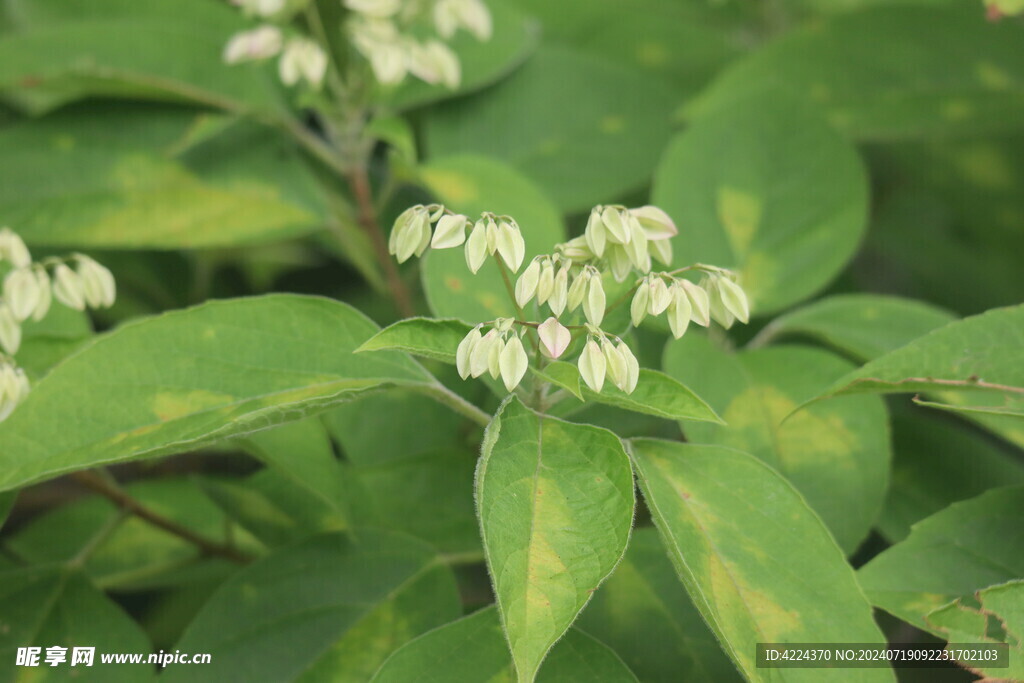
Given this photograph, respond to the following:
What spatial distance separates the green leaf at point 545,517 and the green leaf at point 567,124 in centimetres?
61

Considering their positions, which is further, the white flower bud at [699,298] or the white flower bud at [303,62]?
the white flower bud at [303,62]

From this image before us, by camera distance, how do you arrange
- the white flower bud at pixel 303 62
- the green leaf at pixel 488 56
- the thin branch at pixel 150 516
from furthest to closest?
the green leaf at pixel 488 56 → the white flower bud at pixel 303 62 → the thin branch at pixel 150 516

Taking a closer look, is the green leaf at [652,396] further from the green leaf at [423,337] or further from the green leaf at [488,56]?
the green leaf at [488,56]

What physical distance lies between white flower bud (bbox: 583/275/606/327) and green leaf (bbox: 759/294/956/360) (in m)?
0.40

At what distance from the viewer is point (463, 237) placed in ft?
2.14

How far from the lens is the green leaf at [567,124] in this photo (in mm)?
1232

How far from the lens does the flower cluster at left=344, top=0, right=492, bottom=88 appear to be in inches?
39.2

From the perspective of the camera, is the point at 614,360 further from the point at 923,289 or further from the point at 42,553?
the point at 923,289

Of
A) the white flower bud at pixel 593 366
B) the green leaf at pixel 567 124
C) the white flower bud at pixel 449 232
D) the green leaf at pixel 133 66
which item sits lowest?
the white flower bud at pixel 593 366

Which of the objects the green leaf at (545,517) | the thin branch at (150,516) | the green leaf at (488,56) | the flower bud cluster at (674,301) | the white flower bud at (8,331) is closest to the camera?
the green leaf at (545,517)

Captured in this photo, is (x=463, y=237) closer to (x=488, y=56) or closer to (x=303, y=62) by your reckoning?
(x=303, y=62)

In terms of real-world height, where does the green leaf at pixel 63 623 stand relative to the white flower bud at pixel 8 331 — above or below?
below

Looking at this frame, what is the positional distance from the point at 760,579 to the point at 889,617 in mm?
404

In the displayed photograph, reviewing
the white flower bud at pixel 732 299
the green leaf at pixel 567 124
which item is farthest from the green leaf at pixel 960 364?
the green leaf at pixel 567 124
